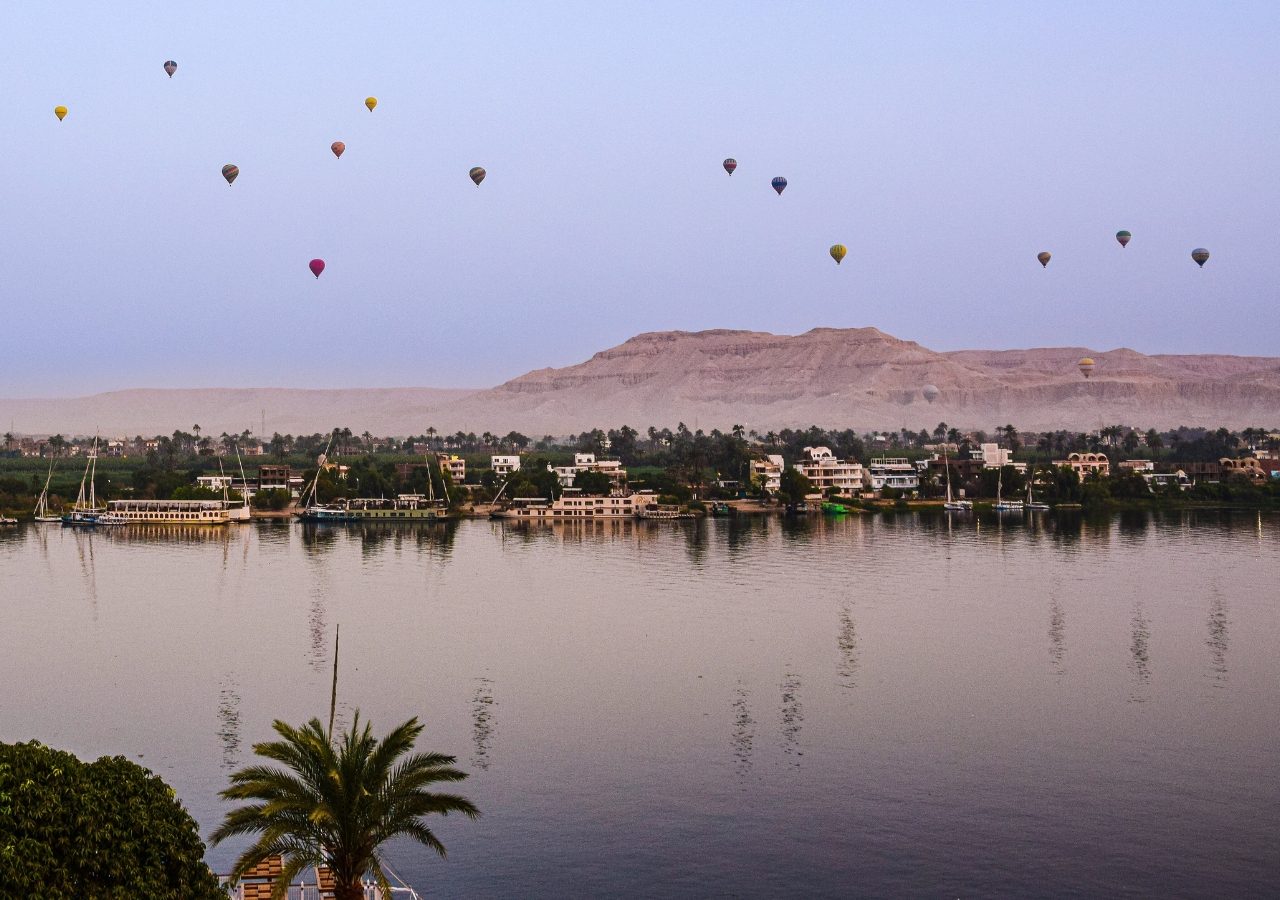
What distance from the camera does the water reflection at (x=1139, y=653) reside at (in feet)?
144

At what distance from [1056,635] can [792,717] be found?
1815 centimetres

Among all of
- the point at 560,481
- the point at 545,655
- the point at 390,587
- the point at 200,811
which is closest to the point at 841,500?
the point at 560,481

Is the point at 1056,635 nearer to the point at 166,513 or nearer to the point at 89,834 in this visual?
the point at 89,834

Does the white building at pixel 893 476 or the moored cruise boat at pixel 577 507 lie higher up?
the white building at pixel 893 476

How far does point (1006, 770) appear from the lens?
34.3 meters

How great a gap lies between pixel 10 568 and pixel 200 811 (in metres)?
57.2

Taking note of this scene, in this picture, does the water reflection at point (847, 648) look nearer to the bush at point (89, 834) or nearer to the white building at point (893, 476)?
the bush at point (89, 834)

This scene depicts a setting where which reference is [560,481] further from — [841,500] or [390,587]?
[390,587]

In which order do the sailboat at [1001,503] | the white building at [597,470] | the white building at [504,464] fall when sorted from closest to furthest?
the sailboat at [1001,503], the white building at [597,470], the white building at [504,464]

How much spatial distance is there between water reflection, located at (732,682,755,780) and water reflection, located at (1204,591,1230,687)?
14.3 meters

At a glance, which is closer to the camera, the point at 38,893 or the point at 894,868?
the point at 38,893

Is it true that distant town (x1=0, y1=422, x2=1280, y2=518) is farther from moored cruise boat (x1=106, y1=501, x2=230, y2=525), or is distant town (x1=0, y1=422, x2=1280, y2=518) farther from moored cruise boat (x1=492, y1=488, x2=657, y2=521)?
moored cruise boat (x1=106, y1=501, x2=230, y2=525)

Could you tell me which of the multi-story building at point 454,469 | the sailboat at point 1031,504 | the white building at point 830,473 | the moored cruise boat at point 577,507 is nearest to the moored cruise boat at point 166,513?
the moored cruise boat at point 577,507

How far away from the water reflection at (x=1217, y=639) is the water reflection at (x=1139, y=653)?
197 cm
